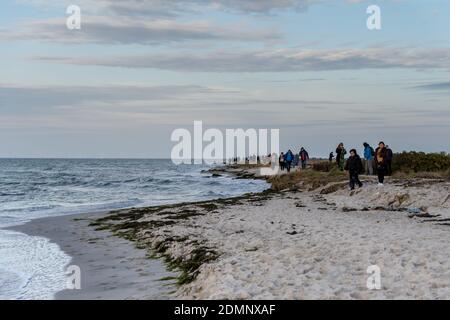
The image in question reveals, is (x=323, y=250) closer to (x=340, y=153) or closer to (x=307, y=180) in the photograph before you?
(x=307, y=180)

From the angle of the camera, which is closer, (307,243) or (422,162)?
(307,243)

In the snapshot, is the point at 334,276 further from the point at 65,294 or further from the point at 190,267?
the point at 65,294

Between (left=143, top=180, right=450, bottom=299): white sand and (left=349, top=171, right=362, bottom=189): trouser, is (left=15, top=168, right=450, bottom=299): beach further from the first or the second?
(left=349, top=171, right=362, bottom=189): trouser

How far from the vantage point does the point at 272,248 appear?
522 inches

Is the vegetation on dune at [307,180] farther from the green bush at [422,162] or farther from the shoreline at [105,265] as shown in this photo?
the shoreline at [105,265]

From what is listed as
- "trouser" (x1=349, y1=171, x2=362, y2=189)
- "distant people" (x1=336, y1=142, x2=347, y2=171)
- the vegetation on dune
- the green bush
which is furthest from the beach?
the green bush

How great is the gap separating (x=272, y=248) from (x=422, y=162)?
94.8 ft

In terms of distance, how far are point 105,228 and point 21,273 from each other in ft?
27.5

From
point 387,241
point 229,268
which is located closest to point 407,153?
point 387,241

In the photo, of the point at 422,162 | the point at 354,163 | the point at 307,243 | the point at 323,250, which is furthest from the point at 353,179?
the point at 323,250

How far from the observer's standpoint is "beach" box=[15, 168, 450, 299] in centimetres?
958

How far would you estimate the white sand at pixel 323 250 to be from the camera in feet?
30.3

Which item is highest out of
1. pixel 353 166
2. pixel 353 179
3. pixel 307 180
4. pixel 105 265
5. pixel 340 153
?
pixel 340 153

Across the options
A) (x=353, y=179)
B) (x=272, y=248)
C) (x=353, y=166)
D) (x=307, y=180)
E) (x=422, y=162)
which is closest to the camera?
(x=272, y=248)
